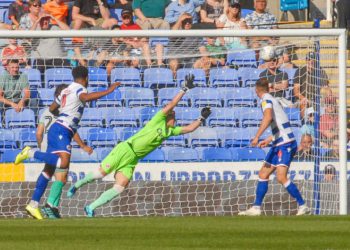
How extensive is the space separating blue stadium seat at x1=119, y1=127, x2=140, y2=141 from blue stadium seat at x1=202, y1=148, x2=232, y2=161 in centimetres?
105

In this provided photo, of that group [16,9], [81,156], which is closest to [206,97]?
[81,156]

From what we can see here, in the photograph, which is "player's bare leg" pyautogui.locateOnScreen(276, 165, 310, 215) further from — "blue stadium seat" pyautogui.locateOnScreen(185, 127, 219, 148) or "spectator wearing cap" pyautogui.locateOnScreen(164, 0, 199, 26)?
"spectator wearing cap" pyautogui.locateOnScreen(164, 0, 199, 26)

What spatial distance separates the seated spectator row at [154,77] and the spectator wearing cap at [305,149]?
85cm

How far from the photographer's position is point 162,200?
18.1 meters

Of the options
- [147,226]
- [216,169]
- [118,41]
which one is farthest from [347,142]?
[147,226]

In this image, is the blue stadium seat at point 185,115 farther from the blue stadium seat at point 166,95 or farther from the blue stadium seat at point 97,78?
the blue stadium seat at point 97,78

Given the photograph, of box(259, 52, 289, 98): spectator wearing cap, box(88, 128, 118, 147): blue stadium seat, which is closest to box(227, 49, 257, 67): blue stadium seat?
box(259, 52, 289, 98): spectator wearing cap

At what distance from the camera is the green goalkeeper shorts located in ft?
57.0

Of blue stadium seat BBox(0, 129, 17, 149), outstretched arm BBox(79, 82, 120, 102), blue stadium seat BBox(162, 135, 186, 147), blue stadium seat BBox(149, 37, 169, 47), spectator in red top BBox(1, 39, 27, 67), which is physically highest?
blue stadium seat BBox(149, 37, 169, 47)

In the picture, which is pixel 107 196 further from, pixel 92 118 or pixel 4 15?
pixel 4 15

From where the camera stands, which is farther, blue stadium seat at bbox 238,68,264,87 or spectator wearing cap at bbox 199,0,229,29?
spectator wearing cap at bbox 199,0,229,29

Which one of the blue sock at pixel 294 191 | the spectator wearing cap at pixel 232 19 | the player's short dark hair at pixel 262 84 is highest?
the spectator wearing cap at pixel 232 19

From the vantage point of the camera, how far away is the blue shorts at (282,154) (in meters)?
17.5

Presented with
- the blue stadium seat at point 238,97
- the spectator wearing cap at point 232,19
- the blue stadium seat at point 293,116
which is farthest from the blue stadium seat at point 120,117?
the spectator wearing cap at point 232,19
